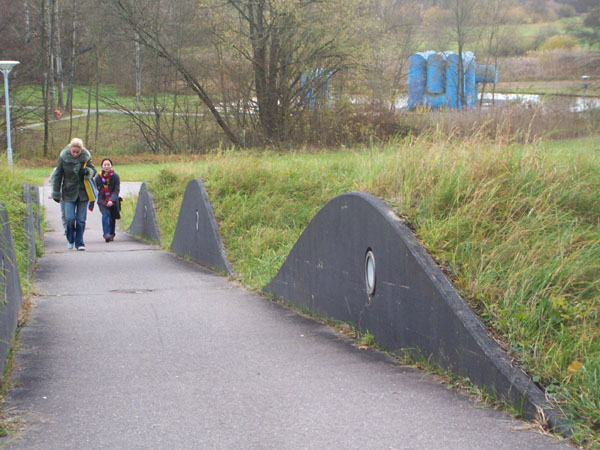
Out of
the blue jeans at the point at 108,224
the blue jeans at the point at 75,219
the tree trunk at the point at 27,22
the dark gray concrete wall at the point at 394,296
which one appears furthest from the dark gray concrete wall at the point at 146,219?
the tree trunk at the point at 27,22

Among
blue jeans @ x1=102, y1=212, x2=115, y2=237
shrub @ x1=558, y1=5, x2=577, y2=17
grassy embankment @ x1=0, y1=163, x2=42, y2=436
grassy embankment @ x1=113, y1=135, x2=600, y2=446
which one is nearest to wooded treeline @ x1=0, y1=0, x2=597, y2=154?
blue jeans @ x1=102, y1=212, x2=115, y2=237

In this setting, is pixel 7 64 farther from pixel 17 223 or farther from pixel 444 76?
pixel 444 76

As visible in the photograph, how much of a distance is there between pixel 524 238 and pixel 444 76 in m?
47.4

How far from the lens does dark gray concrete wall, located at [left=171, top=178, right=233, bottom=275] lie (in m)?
10.1

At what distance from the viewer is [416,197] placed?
18.2ft

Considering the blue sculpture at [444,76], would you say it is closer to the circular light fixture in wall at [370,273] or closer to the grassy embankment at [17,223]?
the grassy embankment at [17,223]

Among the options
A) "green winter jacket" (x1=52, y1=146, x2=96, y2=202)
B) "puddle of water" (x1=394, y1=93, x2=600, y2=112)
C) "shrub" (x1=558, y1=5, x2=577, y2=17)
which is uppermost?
"shrub" (x1=558, y1=5, x2=577, y2=17)

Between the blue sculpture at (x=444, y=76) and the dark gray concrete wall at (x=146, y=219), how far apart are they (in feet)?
112

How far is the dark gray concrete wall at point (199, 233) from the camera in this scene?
10.1 meters

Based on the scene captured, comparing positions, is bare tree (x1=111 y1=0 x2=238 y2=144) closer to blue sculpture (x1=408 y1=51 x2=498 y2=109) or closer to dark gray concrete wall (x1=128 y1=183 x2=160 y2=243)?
dark gray concrete wall (x1=128 y1=183 x2=160 y2=243)

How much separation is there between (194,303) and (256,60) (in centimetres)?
2358

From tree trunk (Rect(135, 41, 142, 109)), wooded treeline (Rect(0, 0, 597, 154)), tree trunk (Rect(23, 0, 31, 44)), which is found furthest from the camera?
tree trunk (Rect(23, 0, 31, 44))

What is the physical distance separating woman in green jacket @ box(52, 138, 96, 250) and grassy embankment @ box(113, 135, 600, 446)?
21.4ft

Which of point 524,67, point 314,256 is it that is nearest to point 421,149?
point 314,256
